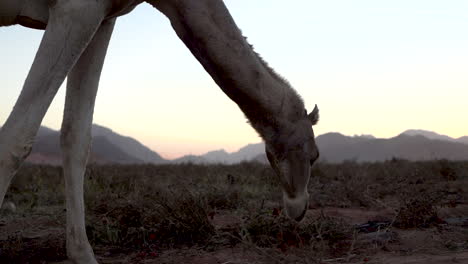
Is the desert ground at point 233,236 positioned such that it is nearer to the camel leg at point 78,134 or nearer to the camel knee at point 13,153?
the camel leg at point 78,134

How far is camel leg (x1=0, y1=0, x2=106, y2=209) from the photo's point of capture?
114 inches

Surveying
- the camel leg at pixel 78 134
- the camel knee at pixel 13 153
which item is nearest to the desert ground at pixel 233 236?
the camel leg at pixel 78 134

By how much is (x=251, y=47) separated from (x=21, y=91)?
1685 millimetres

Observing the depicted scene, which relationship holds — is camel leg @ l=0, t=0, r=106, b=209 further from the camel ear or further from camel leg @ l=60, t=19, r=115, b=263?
the camel ear

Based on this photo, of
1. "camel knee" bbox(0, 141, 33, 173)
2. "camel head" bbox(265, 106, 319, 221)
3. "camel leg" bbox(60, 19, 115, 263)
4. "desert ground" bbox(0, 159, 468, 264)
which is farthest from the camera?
"desert ground" bbox(0, 159, 468, 264)

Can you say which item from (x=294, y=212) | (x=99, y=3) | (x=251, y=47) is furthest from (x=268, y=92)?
(x=99, y=3)

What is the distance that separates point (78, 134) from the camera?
162 inches

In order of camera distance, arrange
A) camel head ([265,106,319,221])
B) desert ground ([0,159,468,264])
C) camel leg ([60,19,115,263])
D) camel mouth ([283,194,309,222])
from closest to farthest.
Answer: camel head ([265,106,319,221]) < camel mouth ([283,194,309,222]) < camel leg ([60,19,115,263]) < desert ground ([0,159,468,264])

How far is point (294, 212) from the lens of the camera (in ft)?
13.0

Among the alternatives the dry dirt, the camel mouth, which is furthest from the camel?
the dry dirt

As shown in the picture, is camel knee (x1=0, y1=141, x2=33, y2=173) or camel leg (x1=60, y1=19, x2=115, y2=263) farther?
camel leg (x1=60, y1=19, x2=115, y2=263)

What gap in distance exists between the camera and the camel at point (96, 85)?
296 cm

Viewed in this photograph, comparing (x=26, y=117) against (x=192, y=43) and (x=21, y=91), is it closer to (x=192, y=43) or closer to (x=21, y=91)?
(x=21, y=91)

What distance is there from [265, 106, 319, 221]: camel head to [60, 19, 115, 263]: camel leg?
1.54 metres
